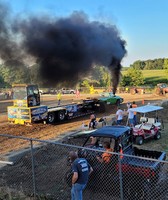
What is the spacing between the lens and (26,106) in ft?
63.7

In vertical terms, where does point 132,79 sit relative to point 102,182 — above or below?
above

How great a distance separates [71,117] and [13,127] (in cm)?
492

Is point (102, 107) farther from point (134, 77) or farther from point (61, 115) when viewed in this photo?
point (134, 77)

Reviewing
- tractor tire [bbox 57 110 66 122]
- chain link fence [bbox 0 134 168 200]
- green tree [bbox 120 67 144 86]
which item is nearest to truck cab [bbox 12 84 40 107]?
tractor tire [bbox 57 110 66 122]

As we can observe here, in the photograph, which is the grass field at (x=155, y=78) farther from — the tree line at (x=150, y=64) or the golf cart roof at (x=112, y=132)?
the golf cart roof at (x=112, y=132)

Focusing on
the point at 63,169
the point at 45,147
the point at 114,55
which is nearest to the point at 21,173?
the point at 63,169

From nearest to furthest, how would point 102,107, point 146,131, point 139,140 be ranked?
point 139,140, point 146,131, point 102,107

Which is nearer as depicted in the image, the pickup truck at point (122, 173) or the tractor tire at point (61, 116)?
the pickup truck at point (122, 173)

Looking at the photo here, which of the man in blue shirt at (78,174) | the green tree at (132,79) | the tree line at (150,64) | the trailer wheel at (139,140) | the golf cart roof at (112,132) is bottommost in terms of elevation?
the trailer wheel at (139,140)

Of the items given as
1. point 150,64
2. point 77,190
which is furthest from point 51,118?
point 150,64

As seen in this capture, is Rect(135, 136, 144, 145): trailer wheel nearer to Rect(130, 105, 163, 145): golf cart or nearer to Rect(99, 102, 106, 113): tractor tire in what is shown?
Rect(130, 105, 163, 145): golf cart

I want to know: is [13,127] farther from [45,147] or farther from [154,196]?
[154,196]

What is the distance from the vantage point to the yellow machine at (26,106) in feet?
63.3

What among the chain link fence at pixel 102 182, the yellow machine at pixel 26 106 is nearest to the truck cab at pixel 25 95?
the yellow machine at pixel 26 106
